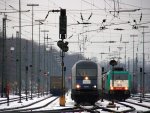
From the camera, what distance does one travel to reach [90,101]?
36406 mm

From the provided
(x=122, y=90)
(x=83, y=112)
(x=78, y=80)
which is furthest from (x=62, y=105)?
(x=122, y=90)

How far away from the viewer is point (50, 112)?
72.1ft

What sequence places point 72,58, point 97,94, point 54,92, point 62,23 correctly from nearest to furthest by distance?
1. point 62,23
2. point 97,94
3. point 54,92
4. point 72,58

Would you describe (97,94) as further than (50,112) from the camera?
Yes

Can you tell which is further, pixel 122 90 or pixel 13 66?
pixel 13 66

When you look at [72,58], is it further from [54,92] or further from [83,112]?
[83,112]

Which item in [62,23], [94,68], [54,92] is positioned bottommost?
[54,92]

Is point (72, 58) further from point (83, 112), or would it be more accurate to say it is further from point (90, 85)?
point (83, 112)

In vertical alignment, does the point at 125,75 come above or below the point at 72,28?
below

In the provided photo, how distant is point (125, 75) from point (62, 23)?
2168cm

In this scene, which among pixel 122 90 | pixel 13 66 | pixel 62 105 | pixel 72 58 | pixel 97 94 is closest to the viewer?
pixel 62 105

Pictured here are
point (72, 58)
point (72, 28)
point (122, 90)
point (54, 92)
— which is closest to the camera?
point (122, 90)

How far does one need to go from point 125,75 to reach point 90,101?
1358cm

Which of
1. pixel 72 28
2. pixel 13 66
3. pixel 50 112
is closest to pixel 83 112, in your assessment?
pixel 50 112
